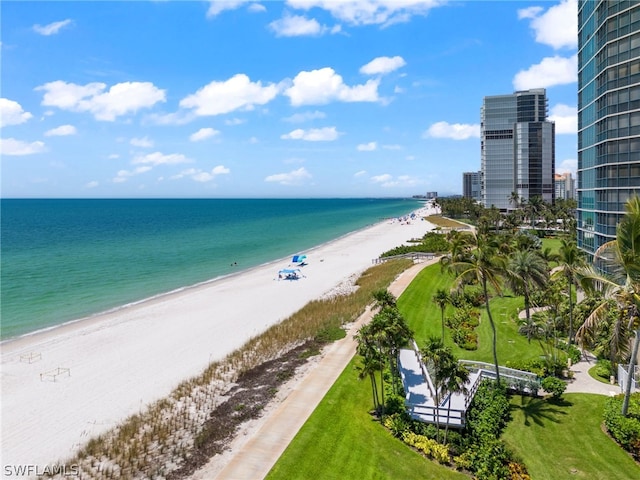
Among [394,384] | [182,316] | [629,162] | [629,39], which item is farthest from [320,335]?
[629,39]

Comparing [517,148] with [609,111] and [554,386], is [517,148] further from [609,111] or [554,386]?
[554,386]

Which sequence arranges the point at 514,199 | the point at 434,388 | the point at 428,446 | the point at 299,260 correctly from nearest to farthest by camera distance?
the point at 428,446 < the point at 434,388 < the point at 299,260 < the point at 514,199

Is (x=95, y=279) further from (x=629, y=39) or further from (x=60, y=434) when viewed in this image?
(x=629, y=39)

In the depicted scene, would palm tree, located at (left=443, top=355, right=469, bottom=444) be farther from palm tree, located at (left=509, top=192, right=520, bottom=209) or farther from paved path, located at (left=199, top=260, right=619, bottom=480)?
palm tree, located at (left=509, top=192, right=520, bottom=209)

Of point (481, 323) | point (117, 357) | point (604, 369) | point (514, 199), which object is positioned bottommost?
point (117, 357)

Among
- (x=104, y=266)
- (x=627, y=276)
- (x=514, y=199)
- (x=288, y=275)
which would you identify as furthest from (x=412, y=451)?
(x=514, y=199)

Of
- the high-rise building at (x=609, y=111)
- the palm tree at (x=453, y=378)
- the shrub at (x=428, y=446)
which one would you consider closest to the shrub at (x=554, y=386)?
the palm tree at (x=453, y=378)

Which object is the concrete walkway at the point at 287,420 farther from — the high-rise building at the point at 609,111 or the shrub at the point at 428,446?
the high-rise building at the point at 609,111
